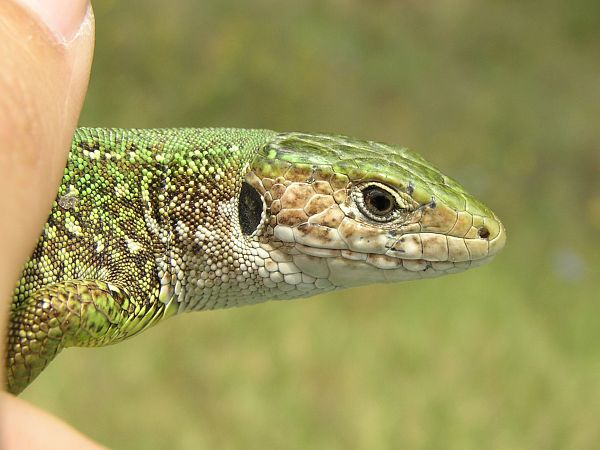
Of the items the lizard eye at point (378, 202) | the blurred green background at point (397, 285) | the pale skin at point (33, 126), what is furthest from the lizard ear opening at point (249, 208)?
the blurred green background at point (397, 285)

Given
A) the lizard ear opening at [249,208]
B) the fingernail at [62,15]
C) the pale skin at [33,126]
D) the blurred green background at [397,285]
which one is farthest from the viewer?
the blurred green background at [397,285]

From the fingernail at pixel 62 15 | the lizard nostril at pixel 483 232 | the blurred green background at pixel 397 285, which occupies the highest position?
the blurred green background at pixel 397 285

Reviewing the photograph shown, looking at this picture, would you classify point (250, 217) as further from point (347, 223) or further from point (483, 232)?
point (483, 232)

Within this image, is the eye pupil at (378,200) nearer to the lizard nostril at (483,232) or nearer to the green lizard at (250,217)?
the green lizard at (250,217)

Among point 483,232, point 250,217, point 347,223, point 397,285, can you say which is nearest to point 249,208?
point 250,217

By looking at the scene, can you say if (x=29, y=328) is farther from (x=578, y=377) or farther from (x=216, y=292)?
(x=578, y=377)

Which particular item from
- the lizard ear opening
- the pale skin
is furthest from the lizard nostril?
the pale skin
